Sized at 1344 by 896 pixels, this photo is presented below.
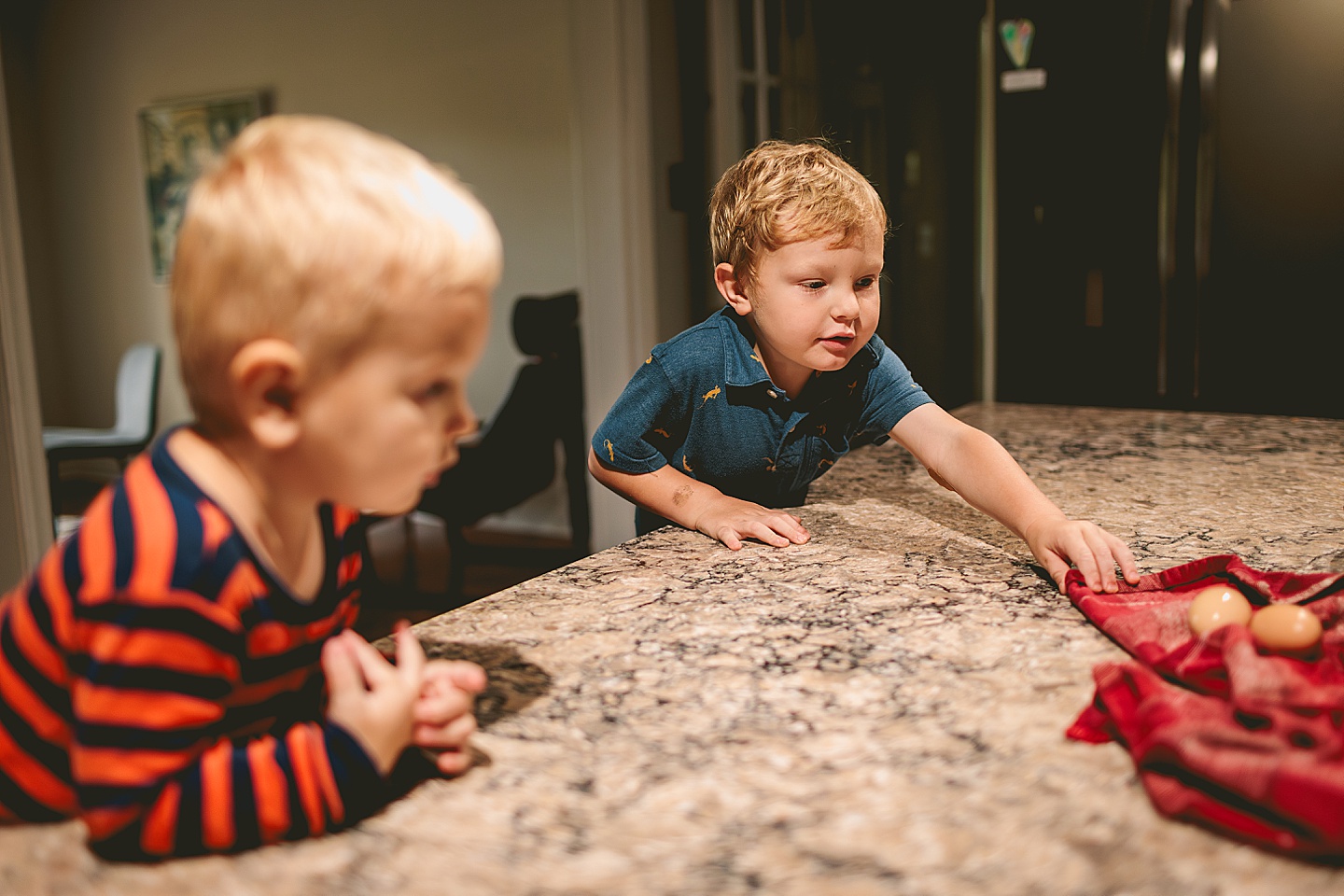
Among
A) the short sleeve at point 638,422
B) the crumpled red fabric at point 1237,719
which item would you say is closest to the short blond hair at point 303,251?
the crumpled red fabric at point 1237,719

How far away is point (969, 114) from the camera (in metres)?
2.84

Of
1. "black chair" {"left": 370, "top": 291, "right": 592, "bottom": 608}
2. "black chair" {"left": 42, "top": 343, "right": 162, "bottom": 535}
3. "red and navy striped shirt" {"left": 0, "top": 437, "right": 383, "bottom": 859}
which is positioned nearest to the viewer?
"red and navy striped shirt" {"left": 0, "top": 437, "right": 383, "bottom": 859}

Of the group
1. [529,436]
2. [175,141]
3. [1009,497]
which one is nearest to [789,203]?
[1009,497]

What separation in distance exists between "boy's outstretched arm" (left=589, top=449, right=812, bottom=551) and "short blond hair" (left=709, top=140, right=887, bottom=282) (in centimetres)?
25

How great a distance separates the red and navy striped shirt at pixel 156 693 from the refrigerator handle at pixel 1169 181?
2.46 m

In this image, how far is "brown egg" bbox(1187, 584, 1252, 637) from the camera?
713 millimetres

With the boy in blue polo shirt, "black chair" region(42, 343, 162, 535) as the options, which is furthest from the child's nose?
"black chair" region(42, 343, 162, 535)

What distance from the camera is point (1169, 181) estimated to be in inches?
98.1

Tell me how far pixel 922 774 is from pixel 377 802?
0.30 meters

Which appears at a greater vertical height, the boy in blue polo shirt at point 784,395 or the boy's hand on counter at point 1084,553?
the boy in blue polo shirt at point 784,395

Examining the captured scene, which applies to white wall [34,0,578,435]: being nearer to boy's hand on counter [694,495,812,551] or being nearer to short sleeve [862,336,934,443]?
short sleeve [862,336,934,443]

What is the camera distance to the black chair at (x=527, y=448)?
3.47 meters

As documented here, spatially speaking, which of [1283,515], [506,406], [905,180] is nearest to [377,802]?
[1283,515]

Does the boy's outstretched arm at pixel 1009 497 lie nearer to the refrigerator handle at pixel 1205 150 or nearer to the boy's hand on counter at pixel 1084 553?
the boy's hand on counter at pixel 1084 553
